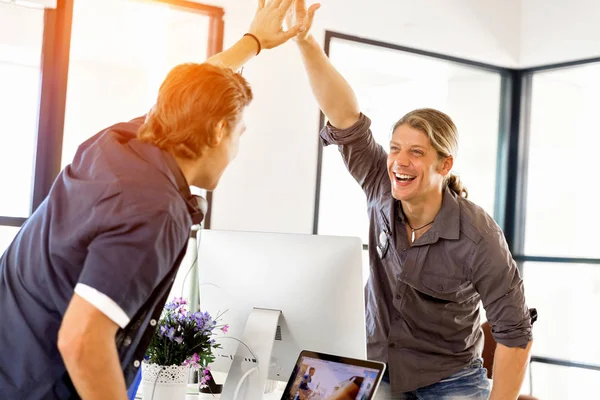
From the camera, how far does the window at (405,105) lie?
452cm

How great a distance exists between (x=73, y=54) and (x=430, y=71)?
2.20 m

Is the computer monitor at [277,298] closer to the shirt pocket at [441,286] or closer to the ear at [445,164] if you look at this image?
the shirt pocket at [441,286]

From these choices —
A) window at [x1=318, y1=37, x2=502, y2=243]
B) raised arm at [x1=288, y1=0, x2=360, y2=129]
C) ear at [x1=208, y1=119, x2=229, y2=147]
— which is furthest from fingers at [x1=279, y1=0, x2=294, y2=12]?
window at [x1=318, y1=37, x2=502, y2=243]

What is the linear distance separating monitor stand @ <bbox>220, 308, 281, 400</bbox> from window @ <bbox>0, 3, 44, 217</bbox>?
76.7 inches

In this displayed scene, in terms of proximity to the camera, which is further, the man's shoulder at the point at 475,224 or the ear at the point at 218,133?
the man's shoulder at the point at 475,224

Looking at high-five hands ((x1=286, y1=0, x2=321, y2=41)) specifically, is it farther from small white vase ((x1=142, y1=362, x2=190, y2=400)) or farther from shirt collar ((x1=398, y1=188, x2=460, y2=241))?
small white vase ((x1=142, y1=362, x2=190, y2=400))

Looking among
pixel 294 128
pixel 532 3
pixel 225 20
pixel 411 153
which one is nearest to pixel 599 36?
pixel 532 3

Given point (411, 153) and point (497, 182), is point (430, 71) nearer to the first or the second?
point (497, 182)

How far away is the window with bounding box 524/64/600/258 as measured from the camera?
15.8ft

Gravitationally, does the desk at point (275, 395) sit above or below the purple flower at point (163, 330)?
below

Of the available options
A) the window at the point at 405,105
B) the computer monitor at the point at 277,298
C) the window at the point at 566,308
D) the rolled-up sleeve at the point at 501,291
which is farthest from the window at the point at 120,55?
the window at the point at 566,308

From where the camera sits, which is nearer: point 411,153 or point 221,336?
point 221,336

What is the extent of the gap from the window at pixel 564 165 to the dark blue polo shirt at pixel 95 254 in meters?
3.90

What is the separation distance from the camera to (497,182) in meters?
5.28
